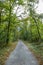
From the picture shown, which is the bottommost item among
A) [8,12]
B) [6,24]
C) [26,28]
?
[26,28]

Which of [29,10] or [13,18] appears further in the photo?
[29,10]

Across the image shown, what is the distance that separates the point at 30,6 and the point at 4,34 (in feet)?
25.0

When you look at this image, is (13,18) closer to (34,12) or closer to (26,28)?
(34,12)

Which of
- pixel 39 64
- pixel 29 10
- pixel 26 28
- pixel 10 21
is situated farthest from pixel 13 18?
pixel 26 28

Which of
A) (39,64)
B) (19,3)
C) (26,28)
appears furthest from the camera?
(26,28)

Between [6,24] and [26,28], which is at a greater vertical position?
[6,24]

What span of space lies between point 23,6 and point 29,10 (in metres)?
2.26

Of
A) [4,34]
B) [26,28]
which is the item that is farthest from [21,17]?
[26,28]

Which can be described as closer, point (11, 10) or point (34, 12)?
point (11, 10)

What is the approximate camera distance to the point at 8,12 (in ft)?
106

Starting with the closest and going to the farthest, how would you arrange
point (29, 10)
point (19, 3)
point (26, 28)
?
point (19, 3) → point (29, 10) → point (26, 28)

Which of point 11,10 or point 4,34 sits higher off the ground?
point 11,10

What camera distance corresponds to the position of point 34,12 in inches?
1428

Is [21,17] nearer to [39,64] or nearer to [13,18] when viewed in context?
[13,18]
